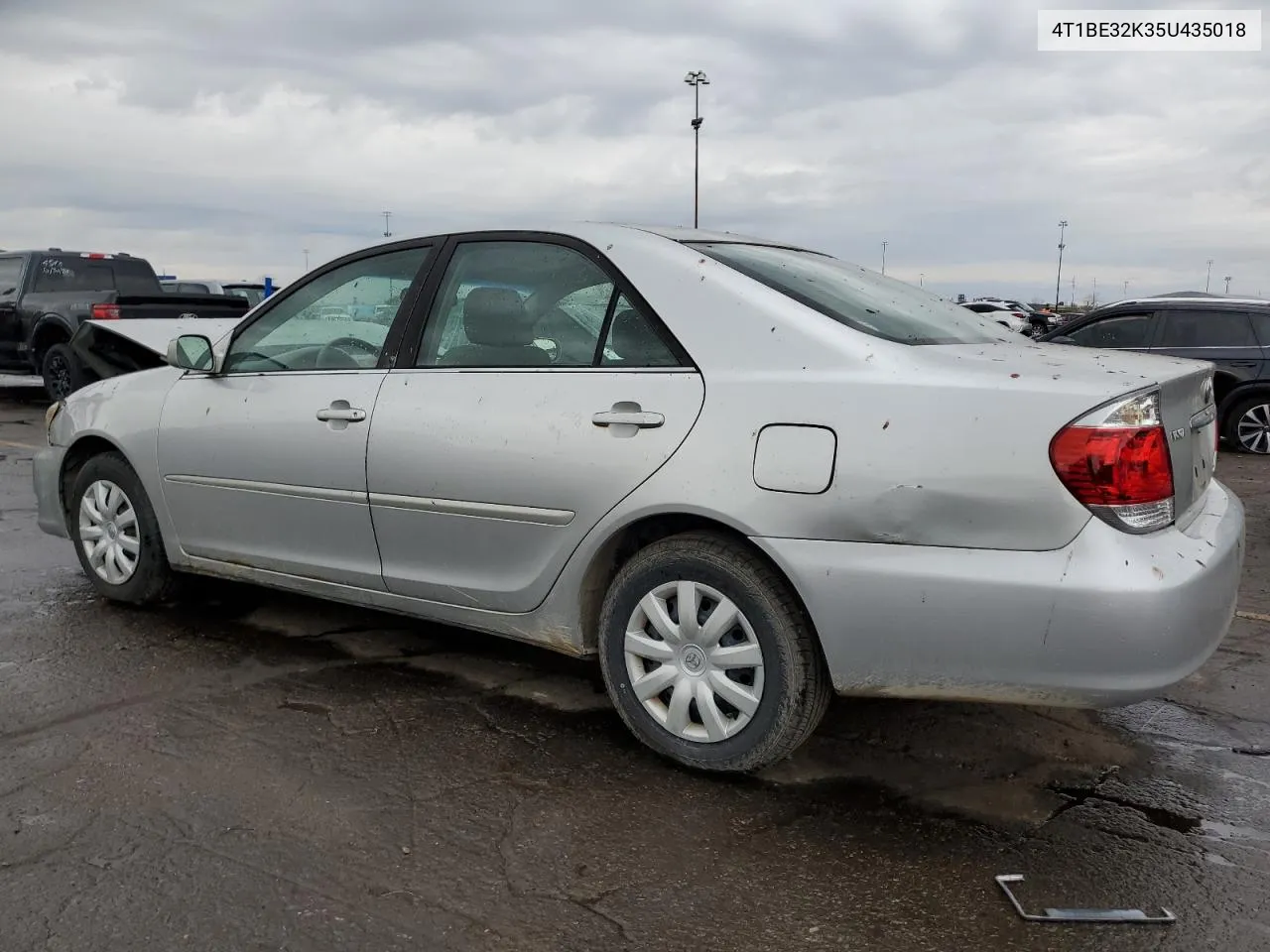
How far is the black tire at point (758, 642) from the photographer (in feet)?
9.61

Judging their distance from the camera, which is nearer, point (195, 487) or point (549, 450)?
point (549, 450)

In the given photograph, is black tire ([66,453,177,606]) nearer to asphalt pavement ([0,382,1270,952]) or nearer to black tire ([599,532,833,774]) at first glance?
asphalt pavement ([0,382,1270,952])

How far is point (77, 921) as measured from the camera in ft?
7.80

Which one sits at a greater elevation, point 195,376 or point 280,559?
point 195,376

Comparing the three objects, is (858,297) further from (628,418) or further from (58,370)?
(58,370)

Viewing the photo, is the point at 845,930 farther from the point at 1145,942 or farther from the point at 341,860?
the point at 341,860

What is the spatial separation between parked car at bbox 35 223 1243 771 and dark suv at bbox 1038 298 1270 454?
826cm

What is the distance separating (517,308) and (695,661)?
1261 millimetres

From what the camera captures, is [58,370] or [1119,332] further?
[58,370]

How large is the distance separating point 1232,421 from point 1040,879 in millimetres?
9744

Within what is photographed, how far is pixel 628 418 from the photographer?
3111 mm

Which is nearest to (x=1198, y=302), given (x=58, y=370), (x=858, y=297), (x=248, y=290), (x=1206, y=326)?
(x=1206, y=326)

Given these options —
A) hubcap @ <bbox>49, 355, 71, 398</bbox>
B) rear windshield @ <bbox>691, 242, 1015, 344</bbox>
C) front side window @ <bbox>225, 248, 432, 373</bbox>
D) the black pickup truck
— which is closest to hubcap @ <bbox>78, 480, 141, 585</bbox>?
front side window @ <bbox>225, 248, 432, 373</bbox>

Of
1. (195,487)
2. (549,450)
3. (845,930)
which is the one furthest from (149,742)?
(845,930)
